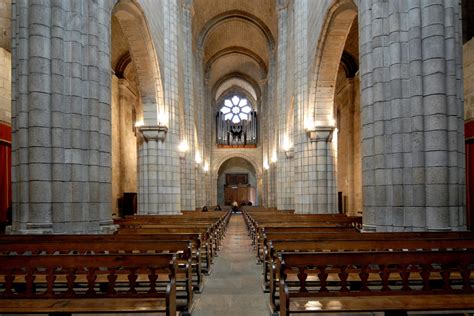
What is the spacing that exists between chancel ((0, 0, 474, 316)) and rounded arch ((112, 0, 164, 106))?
5 cm

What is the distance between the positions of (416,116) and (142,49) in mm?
9113

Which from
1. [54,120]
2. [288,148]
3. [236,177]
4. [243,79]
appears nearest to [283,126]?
[288,148]

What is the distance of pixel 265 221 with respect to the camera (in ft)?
32.5

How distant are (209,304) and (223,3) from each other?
2480 centimetres

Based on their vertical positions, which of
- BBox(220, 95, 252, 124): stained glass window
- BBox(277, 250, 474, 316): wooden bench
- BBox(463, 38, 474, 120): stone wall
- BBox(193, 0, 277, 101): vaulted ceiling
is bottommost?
BBox(277, 250, 474, 316): wooden bench

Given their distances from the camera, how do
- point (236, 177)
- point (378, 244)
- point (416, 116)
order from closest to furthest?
1. point (378, 244)
2. point (416, 116)
3. point (236, 177)

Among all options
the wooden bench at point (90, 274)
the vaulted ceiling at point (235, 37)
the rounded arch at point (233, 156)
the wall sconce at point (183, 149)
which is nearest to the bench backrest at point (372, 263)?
the wooden bench at point (90, 274)

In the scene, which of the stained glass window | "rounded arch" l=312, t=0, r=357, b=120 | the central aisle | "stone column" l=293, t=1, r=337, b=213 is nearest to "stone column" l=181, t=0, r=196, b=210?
"stone column" l=293, t=1, r=337, b=213

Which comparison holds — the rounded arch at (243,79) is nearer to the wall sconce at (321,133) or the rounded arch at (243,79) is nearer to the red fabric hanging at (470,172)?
the wall sconce at (321,133)

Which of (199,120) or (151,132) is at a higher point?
(199,120)

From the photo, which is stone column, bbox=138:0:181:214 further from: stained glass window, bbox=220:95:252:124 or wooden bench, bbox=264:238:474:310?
stained glass window, bbox=220:95:252:124

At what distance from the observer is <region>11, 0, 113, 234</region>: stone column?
253 inches

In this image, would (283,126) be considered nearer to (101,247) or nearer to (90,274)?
(101,247)

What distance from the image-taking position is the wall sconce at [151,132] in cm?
1367
